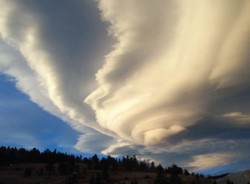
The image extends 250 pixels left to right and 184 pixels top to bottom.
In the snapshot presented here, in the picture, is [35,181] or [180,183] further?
[35,181]

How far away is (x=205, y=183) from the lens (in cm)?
19625

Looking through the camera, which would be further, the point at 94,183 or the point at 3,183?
the point at 3,183

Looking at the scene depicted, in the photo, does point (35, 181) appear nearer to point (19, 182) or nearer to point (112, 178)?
point (19, 182)

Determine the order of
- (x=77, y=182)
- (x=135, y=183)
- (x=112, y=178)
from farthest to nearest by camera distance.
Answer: (x=112, y=178), (x=77, y=182), (x=135, y=183)

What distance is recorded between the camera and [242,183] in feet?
651

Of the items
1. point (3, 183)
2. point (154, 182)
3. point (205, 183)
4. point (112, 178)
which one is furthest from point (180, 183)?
point (3, 183)

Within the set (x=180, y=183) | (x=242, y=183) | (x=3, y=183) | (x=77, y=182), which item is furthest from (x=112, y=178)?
(x=242, y=183)

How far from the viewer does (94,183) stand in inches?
6683

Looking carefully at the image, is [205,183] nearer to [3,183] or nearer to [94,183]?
[94,183]

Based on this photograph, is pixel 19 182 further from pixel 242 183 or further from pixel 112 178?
pixel 242 183

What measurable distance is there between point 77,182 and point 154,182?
38.3 metres

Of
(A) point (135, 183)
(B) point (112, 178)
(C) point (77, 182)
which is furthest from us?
(B) point (112, 178)

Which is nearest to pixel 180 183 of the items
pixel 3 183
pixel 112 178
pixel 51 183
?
pixel 112 178

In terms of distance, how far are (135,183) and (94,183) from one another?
18.5 meters
